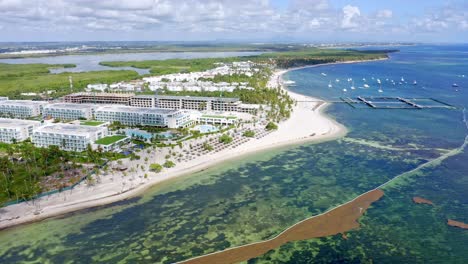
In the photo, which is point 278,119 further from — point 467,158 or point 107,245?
point 107,245

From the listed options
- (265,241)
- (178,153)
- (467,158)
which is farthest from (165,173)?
(467,158)

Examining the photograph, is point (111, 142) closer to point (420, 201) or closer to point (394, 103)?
point (420, 201)

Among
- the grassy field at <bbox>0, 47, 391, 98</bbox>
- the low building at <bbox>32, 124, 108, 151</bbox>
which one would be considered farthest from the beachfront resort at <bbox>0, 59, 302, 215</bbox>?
the grassy field at <bbox>0, 47, 391, 98</bbox>

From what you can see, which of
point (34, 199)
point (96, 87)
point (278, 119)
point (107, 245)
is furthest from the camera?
point (96, 87)

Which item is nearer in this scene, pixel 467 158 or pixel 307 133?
pixel 467 158

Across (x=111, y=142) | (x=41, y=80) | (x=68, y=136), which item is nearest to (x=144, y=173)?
(x=111, y=142)
